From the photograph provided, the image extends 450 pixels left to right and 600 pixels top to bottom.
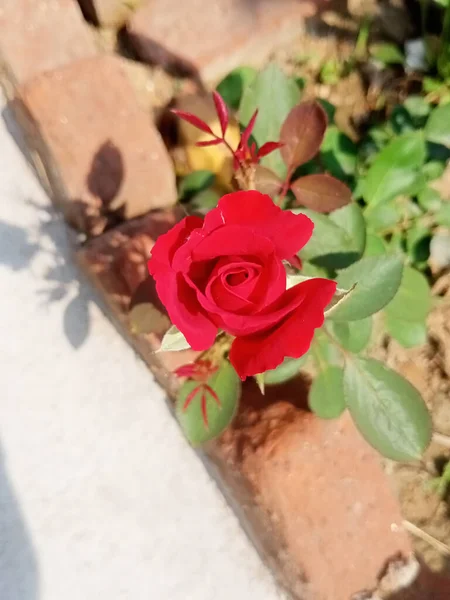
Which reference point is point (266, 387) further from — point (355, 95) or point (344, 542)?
point (355, 95)

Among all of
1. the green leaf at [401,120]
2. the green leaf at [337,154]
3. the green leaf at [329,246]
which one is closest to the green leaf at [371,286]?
the green leaf at [329,246]

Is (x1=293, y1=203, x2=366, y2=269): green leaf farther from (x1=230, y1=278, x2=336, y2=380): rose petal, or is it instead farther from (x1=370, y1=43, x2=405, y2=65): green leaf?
(x1=370, y1=43, x2=405, y2=65): green leaf

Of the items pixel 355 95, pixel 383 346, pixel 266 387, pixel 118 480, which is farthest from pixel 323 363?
pixel 355 95

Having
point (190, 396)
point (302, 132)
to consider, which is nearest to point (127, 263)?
point (190, 396)

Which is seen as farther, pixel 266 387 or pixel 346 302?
pixel 266 387

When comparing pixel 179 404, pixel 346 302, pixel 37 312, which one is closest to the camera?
pixel 346 302

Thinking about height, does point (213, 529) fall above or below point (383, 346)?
below

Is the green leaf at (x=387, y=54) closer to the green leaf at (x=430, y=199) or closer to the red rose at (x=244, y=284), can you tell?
the green leaf at (x=430, y=199)
